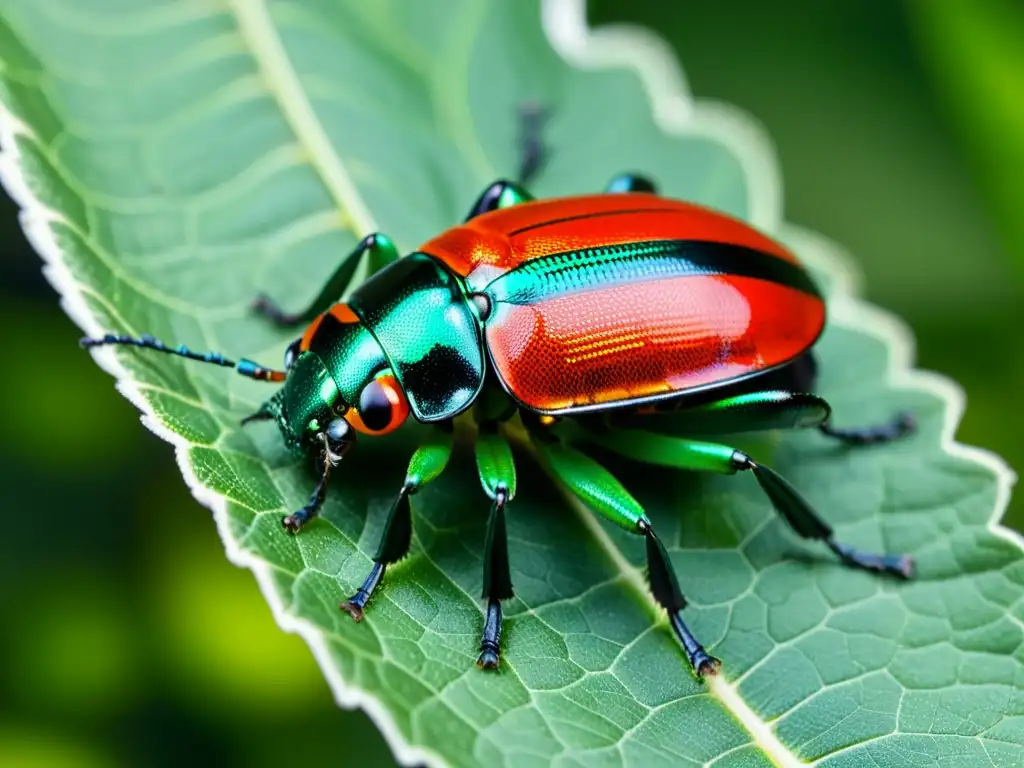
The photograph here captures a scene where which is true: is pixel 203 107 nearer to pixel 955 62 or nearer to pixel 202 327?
pixel 202 327

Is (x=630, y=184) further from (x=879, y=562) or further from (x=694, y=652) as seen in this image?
(x=694, y=652)

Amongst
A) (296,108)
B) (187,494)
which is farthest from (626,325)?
(187,494)

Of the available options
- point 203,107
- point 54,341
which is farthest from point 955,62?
point 54,341

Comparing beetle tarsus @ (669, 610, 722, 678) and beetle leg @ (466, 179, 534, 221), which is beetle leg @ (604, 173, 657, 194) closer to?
beetle leg @ (466, 179, 534, 221)

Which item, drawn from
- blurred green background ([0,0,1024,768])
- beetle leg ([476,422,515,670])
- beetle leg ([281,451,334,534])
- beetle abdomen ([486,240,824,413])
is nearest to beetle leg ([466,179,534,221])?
beetle abdomen ([486,240,824,413])

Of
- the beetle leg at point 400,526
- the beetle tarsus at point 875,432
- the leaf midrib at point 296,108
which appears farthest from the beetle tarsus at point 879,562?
the leaf midrib at point 296,108

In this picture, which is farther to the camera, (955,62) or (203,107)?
(955,62)
